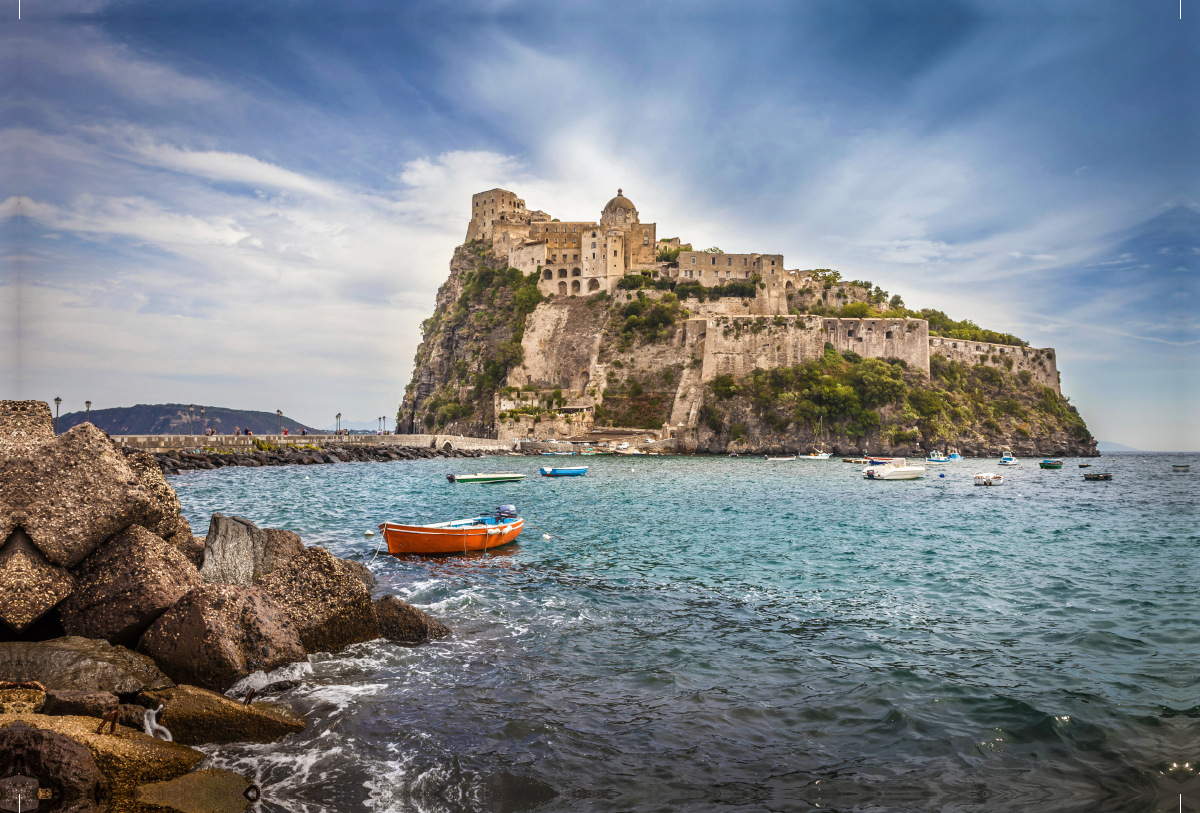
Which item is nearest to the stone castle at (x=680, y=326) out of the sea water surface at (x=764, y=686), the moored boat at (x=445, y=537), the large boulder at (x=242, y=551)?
the moored boat at (x=445, y=537)

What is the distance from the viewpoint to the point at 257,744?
5.37 m

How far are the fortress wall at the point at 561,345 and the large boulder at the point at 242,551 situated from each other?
66.2 metres

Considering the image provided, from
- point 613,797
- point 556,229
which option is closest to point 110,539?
point 613,797

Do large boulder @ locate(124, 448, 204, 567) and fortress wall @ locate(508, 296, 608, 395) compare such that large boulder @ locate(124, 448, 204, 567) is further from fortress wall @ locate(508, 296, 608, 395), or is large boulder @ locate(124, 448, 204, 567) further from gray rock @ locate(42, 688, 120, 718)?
fortress wall @ locate(508, 296, 608, 395)

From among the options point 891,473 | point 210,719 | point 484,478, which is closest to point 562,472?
point 484,478

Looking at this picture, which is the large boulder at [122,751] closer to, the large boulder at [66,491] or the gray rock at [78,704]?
the gray rock at [78,704]

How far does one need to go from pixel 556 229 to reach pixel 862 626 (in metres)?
80.5

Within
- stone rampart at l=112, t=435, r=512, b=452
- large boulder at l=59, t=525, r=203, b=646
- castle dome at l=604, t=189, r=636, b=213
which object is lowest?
large boulder at l=59, t=525, r=203, b=646

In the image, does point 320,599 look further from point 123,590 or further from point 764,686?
point 764,686

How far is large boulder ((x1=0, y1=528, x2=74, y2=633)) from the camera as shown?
5.82m

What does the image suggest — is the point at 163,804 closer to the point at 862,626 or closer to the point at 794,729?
the point at 794,729

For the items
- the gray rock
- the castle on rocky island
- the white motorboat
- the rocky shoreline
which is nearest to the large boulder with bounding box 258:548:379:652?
the rocky shoreline

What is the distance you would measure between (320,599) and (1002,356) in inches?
3296

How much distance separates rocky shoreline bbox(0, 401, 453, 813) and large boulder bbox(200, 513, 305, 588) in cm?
2
